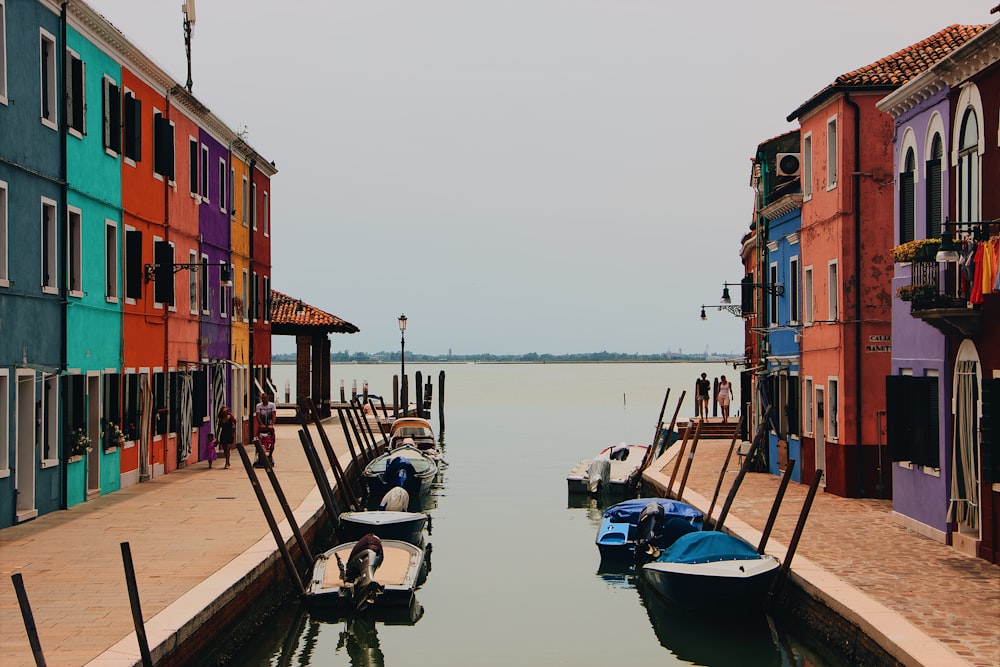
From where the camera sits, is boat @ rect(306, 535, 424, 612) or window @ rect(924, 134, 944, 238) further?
window @ rect(924, 134, 944, 238)

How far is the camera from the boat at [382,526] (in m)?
21.4

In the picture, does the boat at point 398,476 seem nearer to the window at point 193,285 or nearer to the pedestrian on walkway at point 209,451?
the pedestrian on walkway at point 209,451

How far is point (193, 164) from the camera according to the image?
99.0 feet

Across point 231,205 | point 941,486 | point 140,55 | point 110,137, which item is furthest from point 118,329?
point 941,486

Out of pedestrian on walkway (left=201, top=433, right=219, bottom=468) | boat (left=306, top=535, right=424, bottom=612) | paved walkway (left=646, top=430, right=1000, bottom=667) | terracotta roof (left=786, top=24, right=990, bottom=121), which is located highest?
terracotta roof (left=786, top=24, right=990, bottom=121)

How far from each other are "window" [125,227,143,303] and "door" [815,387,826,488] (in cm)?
1411

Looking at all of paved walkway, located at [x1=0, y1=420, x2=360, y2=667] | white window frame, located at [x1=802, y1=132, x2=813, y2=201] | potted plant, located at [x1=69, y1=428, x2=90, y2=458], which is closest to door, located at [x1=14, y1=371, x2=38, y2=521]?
paved walkway, located at [x1=0, y1=420, x2=360, y2=667]

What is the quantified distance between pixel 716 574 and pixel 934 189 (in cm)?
670

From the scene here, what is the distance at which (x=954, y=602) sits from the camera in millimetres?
13664

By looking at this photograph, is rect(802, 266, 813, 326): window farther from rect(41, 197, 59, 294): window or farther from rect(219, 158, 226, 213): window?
rect(219, 158, 226, 213): window

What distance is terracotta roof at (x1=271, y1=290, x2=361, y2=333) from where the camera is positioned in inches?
1793

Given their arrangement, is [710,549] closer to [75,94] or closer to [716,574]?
[716,574]

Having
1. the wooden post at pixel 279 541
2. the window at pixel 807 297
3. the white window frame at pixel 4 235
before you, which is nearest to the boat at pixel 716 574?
the wooden post at pixel 279 541

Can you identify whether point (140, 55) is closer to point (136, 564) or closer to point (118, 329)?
point (118, 329)
